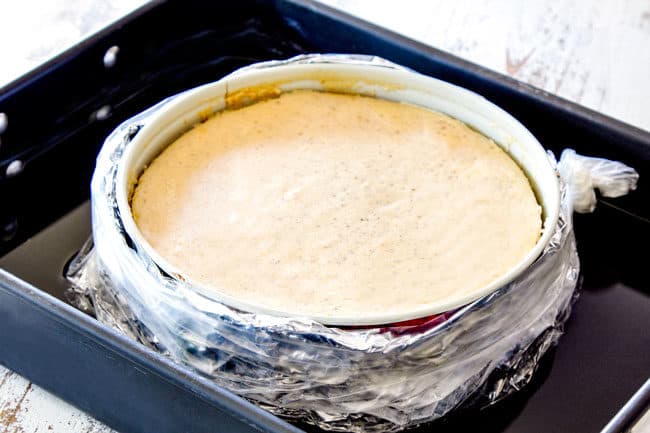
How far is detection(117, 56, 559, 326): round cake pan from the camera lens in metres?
0.93

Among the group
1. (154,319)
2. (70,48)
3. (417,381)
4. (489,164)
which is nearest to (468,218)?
(489,164)

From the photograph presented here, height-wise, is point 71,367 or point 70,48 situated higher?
point 70,48

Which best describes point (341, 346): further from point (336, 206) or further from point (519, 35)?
point (519, 35)

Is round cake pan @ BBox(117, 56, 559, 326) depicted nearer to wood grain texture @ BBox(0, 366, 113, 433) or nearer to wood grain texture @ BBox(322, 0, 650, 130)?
wood grain texture @ BBox(0, 366, 113, 433)

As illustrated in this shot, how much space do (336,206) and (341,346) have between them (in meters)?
0.21

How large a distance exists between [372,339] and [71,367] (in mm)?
279

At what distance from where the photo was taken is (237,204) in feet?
3.01

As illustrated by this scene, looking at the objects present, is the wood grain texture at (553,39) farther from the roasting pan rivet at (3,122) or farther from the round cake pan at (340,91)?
the roasting pan rivet at (3,122)

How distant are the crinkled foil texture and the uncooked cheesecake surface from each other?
0.03 m

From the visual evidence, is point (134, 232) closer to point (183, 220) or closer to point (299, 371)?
point (183, 220)

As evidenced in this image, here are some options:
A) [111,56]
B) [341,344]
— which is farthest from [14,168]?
[341,344]

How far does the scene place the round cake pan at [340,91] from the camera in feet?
3.04

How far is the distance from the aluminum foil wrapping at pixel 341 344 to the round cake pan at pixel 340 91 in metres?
0.04

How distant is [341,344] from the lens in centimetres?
74
